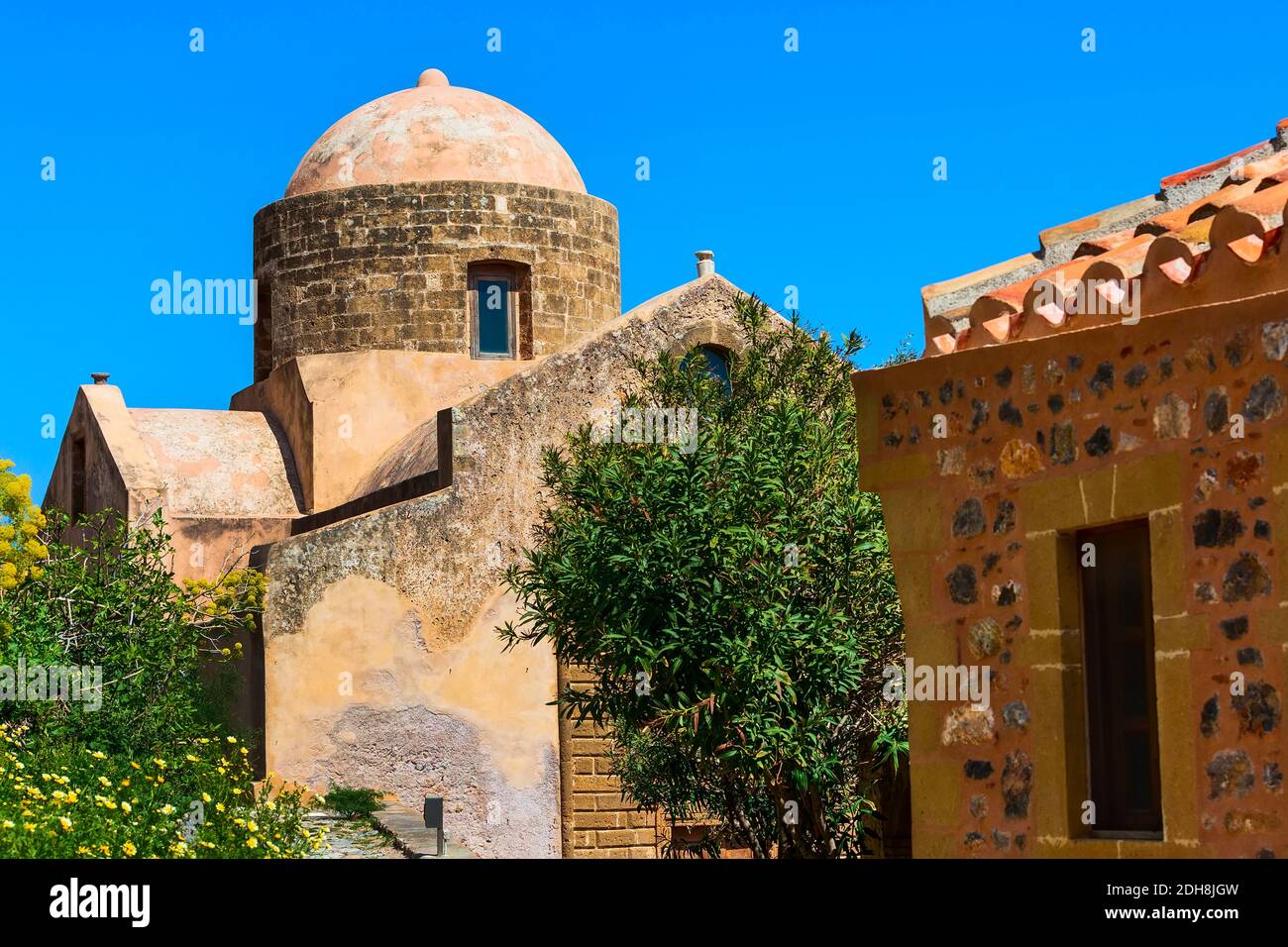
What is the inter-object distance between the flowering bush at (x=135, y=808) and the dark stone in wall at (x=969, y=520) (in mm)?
4981

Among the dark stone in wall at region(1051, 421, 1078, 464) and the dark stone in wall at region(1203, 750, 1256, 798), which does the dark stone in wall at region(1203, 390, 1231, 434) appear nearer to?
the dark stone in wall at region(1051, 421, 1078, 464)

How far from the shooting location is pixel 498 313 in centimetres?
2188

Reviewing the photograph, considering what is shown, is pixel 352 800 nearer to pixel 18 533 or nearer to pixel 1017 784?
pixel 18 533

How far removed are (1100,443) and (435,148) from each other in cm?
1571

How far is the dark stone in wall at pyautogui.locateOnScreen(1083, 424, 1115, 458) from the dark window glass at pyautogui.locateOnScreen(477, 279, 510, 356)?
14.8 metres

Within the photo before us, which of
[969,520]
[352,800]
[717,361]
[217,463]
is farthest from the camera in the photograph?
[217,463]

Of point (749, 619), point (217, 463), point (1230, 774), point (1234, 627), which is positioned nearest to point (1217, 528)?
point (1234, 627)

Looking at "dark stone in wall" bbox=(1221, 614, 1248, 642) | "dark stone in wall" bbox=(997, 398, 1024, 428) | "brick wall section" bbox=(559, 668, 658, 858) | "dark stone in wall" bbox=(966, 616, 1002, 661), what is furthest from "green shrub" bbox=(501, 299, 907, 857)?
"dark stone in wall" bbox=(1221, 614, 1248, 642)

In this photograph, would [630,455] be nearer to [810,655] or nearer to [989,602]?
[810,655]

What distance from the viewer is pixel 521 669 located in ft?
58.0

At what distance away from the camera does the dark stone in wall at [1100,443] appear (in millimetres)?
7441

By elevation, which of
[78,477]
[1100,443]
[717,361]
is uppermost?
[717,361]
